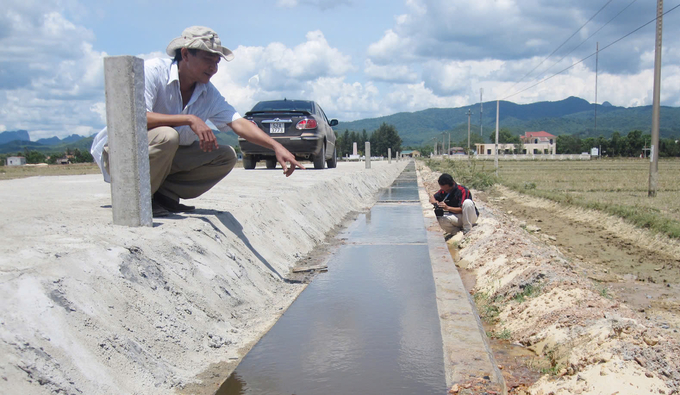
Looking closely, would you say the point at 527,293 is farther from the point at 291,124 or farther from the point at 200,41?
the point at 291,124

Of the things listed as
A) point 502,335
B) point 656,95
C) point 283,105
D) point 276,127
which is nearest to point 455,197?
point 502,335

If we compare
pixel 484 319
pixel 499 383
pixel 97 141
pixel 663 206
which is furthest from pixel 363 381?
pixel 663 206

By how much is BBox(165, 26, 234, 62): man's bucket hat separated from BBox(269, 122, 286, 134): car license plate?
8.57 m

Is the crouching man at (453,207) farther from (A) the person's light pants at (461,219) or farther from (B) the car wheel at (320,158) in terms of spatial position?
(B) the car wheel at (320,158)

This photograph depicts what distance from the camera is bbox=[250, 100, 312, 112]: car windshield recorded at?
13.0 meters

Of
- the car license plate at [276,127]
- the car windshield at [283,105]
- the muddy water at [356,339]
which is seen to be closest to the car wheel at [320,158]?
the car windshield at [283,105]

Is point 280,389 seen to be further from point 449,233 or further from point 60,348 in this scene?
point 449,233

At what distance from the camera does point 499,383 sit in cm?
278

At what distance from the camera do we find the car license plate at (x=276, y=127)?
12648 mm

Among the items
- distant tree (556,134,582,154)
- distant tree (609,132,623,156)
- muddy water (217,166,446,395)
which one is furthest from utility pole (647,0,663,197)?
distant tree (556,134,582,154)

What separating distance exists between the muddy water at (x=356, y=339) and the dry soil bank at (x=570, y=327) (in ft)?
1.89

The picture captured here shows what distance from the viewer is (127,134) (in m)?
3.77

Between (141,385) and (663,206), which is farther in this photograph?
(663,206)

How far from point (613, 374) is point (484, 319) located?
171cm
